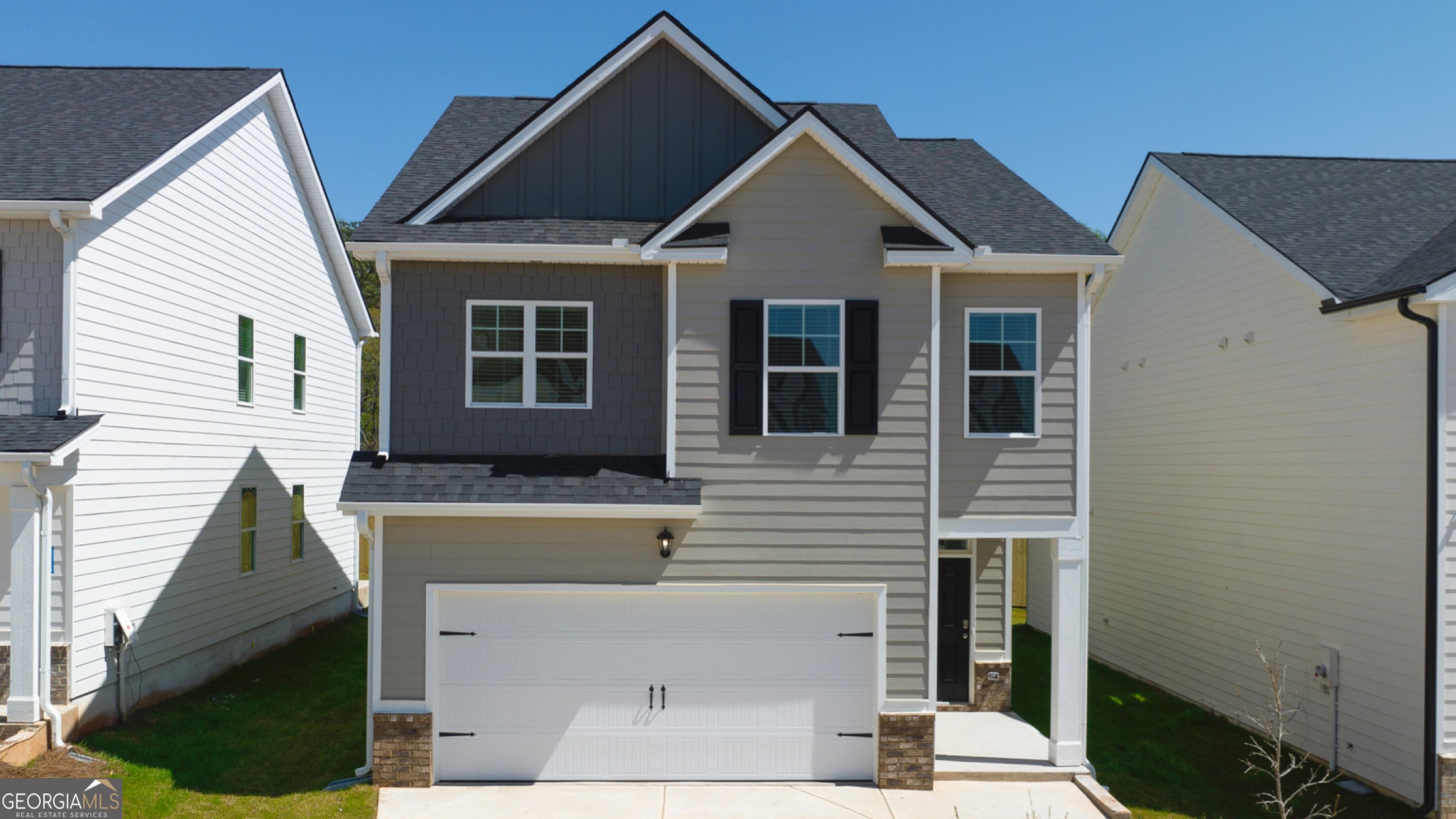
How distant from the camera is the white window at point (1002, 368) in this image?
10.9 metres

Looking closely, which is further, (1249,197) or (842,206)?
(1249,197)

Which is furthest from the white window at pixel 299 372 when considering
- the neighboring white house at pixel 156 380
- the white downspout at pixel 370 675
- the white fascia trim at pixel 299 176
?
the white downspout at pixel 370 675

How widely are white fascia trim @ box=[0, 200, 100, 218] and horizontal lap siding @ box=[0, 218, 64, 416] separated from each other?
0.21 metres

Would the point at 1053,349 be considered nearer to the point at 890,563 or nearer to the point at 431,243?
the point at 890,563

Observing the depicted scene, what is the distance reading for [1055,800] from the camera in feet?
32.5

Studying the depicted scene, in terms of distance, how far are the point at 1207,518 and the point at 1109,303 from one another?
4.83 m

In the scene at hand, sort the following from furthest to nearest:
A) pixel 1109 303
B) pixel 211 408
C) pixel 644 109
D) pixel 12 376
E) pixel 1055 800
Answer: pixel 1109 303 < pixel 211 408 < pixel 644 109 < pixel 12 376 < pixel 1055 800

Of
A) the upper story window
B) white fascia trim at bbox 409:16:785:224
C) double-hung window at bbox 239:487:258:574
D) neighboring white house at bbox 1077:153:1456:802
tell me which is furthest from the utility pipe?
double-hung window at bbox 239:487:258:574

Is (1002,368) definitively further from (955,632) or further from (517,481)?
(517,481)

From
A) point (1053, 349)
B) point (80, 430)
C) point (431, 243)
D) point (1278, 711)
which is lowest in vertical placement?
point (1278, 711)

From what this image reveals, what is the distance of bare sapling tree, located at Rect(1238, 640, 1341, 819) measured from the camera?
10227 mm

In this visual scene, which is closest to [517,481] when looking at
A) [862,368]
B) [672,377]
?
[672,377]

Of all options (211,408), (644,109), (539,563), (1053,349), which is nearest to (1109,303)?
(1053,349)

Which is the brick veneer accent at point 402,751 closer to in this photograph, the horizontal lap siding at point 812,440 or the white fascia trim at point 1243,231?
the horizontal lap siding at point 812,440
